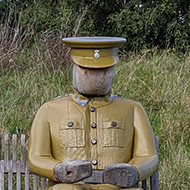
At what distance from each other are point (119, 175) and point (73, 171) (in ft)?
0.74

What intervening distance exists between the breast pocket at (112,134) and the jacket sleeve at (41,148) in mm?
303

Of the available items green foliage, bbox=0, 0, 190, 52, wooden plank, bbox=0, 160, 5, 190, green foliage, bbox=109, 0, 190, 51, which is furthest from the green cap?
green foliage, bbox=109, 0, 190, 51

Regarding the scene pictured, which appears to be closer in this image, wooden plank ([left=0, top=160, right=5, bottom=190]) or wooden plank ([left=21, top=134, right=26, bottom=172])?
wooden plank ([left=21, top=134, right=26, bottom=172])

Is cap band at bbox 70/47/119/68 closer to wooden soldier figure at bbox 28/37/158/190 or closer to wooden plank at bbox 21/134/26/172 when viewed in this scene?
wooden soldier figure at bbox 28/37/158/190

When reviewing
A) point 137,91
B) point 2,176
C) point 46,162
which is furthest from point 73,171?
point 137,91

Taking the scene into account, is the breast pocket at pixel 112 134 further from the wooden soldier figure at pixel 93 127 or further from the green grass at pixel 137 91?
the green grass at pixel 137 91

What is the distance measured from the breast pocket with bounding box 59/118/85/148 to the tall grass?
1687mm

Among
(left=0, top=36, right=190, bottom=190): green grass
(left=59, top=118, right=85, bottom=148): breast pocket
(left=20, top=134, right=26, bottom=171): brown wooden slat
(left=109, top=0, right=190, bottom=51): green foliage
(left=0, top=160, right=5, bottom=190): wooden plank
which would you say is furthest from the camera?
(left=109, top=0, right=190, bottom=51): green foliage

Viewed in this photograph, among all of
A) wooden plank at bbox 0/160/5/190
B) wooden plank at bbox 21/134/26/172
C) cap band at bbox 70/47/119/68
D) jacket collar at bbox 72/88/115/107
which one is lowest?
wooden plank at bbox 0/160/5/190

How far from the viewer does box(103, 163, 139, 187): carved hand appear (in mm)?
2209

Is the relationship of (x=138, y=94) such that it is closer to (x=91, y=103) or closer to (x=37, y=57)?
(x=37, y=57)

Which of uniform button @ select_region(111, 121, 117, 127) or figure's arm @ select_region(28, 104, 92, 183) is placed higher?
uniform button @ select_region(111, 121, 117, 127)

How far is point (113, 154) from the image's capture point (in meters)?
2.48

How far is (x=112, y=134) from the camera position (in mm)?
2500
